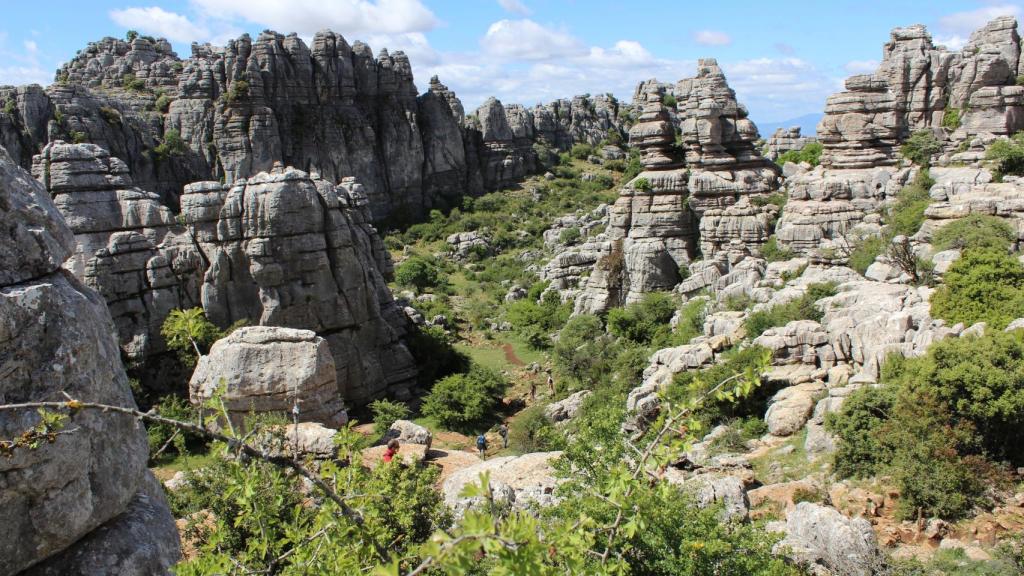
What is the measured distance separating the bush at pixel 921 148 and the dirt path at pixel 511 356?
605 inches

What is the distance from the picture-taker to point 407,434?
15656mm

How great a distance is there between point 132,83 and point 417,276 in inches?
1105

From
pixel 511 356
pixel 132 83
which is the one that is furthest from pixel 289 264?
pixel 132 83

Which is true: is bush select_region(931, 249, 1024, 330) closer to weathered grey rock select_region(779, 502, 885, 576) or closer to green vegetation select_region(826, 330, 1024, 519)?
green vegetation select_region(826, 330, 1024, 519)

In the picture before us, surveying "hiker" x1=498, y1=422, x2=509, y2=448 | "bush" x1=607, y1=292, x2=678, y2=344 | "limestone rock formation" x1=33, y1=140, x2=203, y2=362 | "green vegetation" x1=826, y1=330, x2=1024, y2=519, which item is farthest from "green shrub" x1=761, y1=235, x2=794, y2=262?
"limestone rock formation" x1=33, y1=140, x2=203, y2=362

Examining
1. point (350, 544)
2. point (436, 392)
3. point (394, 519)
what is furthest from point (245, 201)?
point (350, 544)

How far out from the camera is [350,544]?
5.41 m

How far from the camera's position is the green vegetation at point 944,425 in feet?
32.2

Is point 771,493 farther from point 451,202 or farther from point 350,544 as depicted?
point 451,202

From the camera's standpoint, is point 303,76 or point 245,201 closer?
point 245,201

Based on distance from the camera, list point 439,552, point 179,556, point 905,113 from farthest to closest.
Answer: point 905,113 < point 179,556 < point 439,552

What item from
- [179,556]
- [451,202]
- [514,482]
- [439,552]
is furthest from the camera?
[451,202]

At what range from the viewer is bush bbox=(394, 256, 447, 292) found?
37.0 m

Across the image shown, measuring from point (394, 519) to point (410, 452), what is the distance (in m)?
5.80
